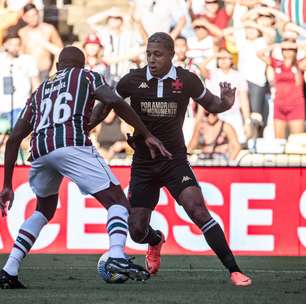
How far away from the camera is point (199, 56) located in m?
12.6

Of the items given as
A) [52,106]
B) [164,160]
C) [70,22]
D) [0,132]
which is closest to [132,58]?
[70,22]

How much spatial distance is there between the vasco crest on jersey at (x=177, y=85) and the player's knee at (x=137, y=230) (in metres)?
1.08

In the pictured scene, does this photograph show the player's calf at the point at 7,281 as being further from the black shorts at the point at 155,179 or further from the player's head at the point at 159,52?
the player's head at the point at 159,52

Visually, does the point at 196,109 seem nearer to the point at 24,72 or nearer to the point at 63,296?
the point at 24,72

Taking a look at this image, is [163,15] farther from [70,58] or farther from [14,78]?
[70,58]

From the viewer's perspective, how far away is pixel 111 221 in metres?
7.77

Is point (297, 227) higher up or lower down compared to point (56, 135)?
lower down

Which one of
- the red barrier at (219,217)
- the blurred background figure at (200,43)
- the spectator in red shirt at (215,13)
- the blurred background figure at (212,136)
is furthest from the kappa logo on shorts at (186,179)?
the spectator in red shirt at (215,13)

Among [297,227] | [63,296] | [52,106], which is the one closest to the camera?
[63,296]

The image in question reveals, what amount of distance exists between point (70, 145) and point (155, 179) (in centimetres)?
133

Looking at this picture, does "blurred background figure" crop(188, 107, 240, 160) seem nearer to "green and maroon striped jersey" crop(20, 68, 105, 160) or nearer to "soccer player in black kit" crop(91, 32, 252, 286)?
"soccer player in black kit" crop(91, 32, 252, 286)

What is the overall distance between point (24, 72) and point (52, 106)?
4.82 meters

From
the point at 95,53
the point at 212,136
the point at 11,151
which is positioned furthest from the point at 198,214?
the point at 95,53

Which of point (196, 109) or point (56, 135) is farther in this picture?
point (196, 109)
